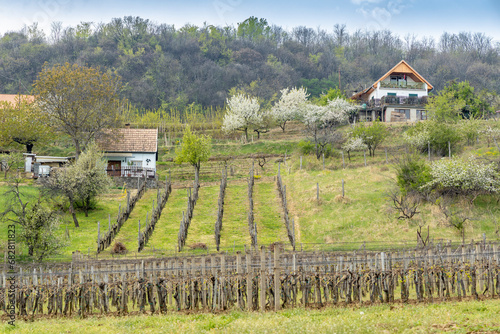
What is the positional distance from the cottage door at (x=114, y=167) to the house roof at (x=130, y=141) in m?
1.55

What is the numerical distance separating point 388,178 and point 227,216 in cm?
1403

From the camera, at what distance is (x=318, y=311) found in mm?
16781

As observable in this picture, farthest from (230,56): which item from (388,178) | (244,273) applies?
(244,273)

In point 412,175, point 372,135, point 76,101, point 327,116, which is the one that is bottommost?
point 412,175

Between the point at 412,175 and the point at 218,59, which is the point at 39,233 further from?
the point at 218,59

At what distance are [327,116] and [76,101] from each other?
29175 mm

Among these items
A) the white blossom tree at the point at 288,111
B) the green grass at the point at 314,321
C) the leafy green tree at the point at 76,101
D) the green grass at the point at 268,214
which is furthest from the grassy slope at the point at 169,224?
the white blossom tree at the point at 288,111

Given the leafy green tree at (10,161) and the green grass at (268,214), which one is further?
the leafy green tree at (10,161)

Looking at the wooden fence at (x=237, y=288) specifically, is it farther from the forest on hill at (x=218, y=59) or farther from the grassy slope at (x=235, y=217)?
the forest on hill at (x=218, y=59)

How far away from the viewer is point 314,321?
14.5 metres

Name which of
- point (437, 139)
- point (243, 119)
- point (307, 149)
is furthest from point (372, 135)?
point (243, 119)

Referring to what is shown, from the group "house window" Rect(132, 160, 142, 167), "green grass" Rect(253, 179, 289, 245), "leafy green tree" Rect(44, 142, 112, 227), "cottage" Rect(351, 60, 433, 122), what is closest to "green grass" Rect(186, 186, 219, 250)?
"green grass" Rect(253, 179, 289, 245)

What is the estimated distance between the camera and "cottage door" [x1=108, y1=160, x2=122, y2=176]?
53.5m

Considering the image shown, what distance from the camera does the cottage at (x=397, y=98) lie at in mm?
71250
